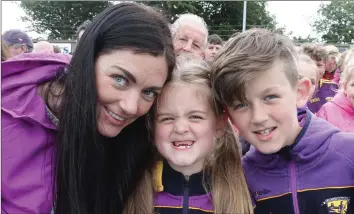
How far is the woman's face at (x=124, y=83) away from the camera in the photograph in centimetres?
172

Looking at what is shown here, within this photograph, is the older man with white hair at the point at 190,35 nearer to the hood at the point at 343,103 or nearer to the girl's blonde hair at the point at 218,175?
the girl's blonde hair at the point at 218,175

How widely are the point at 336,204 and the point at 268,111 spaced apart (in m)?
0.57

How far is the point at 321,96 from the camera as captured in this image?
454 centimetres

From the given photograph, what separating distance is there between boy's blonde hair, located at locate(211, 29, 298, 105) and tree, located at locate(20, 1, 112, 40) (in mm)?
28182

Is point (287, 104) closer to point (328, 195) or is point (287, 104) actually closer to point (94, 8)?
point (328, 195)

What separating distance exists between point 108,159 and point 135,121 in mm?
253

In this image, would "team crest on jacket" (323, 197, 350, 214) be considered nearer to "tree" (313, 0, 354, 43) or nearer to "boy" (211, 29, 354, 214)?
"boy" (211, 29, 354, 214)

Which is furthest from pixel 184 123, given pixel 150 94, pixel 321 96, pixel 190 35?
pixel 321 96

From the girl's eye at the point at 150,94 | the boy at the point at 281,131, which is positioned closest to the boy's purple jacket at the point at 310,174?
the boy at the point at 281,131

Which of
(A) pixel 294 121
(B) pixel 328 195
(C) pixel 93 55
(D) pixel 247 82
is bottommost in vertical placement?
(B) pixel 328 195

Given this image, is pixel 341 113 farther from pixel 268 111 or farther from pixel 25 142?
pixel 25 142

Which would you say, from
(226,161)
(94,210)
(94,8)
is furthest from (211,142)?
(94,8)

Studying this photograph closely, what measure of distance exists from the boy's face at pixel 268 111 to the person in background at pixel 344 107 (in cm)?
112

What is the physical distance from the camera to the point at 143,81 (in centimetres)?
178
